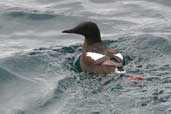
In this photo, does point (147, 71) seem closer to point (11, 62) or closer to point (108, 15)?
point (11, 62)

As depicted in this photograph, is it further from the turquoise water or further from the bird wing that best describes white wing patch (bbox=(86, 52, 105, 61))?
the turquoise water

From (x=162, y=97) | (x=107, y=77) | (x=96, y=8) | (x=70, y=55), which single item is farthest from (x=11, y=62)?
(x=96, y=8)

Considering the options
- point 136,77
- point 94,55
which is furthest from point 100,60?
point 136,77

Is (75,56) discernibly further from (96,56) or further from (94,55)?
(96,56)

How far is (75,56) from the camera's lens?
12328 millimetres

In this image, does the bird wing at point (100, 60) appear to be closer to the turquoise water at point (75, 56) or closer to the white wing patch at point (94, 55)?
the white wing patch at point (94, 55)

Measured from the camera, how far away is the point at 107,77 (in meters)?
10.9

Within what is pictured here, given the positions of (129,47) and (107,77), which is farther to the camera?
(129,47)

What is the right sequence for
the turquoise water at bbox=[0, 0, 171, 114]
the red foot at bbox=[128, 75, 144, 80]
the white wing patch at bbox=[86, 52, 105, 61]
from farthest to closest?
the white wing patch at bbox=[86, 52, 105, 61]
the red foot at bbox=[128, 75, 144, 80]
the turquoise water at bbox=[0, 0, 171, 114]

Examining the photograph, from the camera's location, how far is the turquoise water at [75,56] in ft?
31.3

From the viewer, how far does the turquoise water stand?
9539 mm

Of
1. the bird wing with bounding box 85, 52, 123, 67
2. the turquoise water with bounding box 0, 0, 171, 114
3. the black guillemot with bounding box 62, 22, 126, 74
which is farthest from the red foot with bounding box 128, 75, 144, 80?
the bird wing with bounding box 85, 52, 123, 67

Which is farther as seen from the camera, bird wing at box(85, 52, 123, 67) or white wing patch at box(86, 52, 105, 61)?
white wing patch at box(86, 52, 105, 61)

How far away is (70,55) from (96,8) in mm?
4480
